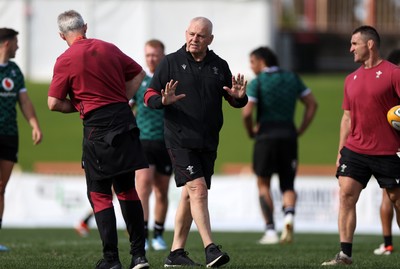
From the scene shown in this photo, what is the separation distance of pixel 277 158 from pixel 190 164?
485 centimetres

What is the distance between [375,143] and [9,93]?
161 inches

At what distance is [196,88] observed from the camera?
28.0ft

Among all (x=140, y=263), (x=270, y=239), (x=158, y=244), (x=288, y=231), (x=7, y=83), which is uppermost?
(x=7, y=83)

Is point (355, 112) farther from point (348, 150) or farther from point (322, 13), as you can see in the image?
point (322, 13)

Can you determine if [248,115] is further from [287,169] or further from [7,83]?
[7,83]

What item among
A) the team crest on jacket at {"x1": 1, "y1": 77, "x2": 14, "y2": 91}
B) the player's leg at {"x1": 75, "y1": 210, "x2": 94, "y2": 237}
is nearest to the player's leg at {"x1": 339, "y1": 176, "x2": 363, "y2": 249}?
the team crest on jacket at {"x1": 1, "y1": 77, "x2": 14, "y2": 91}

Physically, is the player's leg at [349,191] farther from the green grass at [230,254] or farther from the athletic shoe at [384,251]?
the athletic shoe at [384,251]

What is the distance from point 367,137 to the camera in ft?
30.2

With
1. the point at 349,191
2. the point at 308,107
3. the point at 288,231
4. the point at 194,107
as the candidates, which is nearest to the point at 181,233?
the point at 194,107

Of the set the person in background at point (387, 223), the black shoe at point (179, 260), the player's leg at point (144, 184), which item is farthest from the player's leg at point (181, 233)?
the person in background at point (387, 223)

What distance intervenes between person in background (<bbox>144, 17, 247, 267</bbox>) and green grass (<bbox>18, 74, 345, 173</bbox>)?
62.2 feet

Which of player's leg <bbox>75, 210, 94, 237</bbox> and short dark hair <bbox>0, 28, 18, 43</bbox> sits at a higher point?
short dark hair <bbox>0, 28, 18, 43</bbox>

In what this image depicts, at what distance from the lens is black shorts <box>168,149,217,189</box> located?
8.52 metres

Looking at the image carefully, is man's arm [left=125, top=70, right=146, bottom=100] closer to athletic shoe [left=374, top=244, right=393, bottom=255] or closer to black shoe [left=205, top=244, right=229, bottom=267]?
black shoe [left=205, top=244, right=229, bottom=267]
